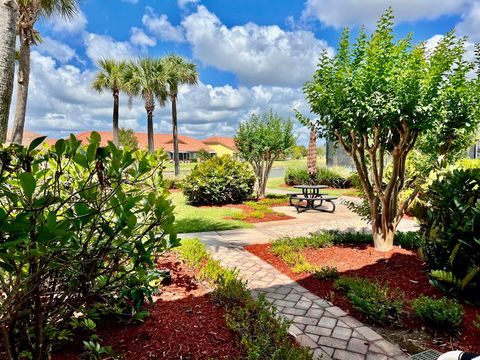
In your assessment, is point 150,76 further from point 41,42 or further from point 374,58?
point 374,58

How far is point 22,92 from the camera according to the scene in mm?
9711

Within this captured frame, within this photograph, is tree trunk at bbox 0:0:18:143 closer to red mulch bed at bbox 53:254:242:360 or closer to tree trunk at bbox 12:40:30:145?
red mulch bed at bbox 53:254:242:360

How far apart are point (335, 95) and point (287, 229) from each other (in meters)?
4.21

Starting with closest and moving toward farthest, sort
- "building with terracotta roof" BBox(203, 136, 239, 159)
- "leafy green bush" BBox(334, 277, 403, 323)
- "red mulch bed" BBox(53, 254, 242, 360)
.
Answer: "red mulch bed" BBox(53, 254, 242, 360) < "leafy green bush" BBox(334, 277, 403, 323) < "building with terracotta roof" BBox(203, 136, 239, 159)

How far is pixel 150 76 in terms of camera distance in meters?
22.2

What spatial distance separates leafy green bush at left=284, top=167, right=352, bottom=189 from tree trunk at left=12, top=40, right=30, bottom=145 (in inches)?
599

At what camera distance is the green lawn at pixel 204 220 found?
26.9 ft

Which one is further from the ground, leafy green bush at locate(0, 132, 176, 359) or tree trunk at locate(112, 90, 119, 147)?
tree trunk at locate(112, 90, 119, 147)

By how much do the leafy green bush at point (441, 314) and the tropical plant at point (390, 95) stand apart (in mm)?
2375

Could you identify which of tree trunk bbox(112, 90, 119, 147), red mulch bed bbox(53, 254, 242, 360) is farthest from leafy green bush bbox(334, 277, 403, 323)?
tree trunk bbox(112, 90, 119, 147)

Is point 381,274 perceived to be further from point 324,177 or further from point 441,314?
point 324,177

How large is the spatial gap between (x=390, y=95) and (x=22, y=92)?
10873 mm

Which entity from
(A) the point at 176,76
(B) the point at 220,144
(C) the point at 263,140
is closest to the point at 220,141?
(B) the point at 220,144

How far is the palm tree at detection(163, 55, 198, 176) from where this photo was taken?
23453 millimetres
